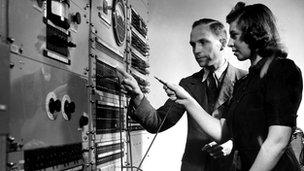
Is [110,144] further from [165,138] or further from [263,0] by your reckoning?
[263,0]

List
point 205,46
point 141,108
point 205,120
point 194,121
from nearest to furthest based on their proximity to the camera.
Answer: point 205,120
point 141,108
point 194,121
point 205,46

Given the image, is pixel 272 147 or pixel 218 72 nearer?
pixel 272 147

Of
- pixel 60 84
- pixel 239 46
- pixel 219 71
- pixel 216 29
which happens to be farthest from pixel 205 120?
pixel 216 29

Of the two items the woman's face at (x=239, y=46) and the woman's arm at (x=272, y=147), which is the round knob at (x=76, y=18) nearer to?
the woman's face at (x=239, y=46)

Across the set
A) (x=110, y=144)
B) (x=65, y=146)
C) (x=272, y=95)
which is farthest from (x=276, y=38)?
(x=110, y=144)

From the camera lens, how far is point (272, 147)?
1.51 metres

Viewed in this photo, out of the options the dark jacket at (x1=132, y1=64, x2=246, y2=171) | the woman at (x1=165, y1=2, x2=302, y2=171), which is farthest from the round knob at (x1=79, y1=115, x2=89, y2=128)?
the woman at (x1=165, y1=2, x2=302, y2=171)

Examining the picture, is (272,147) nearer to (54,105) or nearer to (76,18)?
(54,105)

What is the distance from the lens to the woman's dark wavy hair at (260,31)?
5.59ft

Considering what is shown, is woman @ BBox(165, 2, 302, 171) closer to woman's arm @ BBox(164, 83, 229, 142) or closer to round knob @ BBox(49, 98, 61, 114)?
woman's arm @ BBox(164, 83, 229, 142)

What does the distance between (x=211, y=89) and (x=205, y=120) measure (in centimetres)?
63

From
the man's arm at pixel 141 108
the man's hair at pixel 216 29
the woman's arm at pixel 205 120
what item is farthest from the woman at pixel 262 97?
the man's hair at pixel 216 29

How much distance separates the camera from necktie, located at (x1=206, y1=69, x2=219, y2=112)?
260 centimetres

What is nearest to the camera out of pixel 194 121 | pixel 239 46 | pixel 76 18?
pixel 239 46
